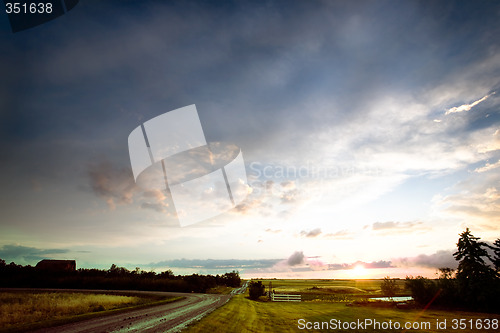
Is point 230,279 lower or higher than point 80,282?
lower

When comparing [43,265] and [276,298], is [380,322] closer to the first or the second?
[276,298]

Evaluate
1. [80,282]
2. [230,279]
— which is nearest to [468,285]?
[80,282]

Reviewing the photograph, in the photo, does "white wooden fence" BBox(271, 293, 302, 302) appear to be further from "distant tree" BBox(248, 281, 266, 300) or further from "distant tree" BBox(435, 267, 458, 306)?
"distant tree" BBox(435, 267, 458, 306)

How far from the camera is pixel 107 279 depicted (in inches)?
3152

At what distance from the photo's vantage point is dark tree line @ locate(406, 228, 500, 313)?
25.7 meters

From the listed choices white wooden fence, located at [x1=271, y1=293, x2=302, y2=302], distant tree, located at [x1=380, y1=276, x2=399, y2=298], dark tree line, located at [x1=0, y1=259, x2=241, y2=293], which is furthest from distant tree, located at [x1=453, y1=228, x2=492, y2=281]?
dark tree line, located at [x1=0, y1=259, x2=241, y2=293]

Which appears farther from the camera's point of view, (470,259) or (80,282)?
(80,282)

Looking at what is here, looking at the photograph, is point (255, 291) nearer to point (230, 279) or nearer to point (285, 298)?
point (285, 298)

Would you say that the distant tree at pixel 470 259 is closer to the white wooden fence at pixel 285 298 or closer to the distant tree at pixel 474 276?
the distant tree at pixel 474 276

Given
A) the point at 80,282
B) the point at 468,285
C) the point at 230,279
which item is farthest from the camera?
the point at 230,279

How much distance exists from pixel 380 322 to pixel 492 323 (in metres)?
8.48

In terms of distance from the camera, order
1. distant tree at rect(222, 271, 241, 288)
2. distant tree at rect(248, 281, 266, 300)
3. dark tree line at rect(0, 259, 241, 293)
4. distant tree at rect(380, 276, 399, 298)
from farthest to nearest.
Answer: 1. distant tree at rect(222, 271, 241, 288)
2. dark tree line at rect(0, 259, 241, 293)
3. distant tree at rect(248, 281, 266, 300)
4. distant tree at rect(380, 276, 399, 298)

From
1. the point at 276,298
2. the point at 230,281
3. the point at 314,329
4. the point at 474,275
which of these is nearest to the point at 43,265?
the point at 230,281

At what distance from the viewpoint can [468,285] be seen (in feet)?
88.5
